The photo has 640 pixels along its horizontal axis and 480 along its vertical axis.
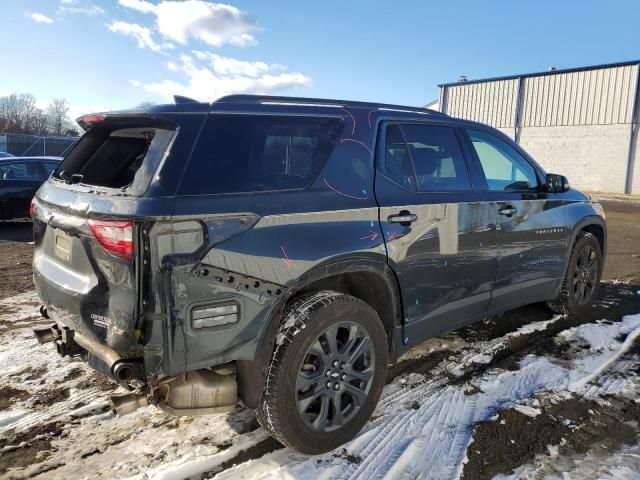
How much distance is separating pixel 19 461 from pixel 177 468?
2.84ft

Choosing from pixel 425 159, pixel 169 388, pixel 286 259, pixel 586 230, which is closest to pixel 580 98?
pixel 586 230

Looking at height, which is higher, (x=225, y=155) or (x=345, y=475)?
(x=225, y=155)

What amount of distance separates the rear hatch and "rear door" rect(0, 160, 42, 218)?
8.67 metres

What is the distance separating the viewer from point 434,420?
3287 mm

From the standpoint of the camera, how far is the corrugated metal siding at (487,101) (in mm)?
30391

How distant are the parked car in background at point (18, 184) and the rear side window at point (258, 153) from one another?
30.4 ft

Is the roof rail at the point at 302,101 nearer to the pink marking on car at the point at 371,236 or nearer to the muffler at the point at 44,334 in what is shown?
the pink marking on car at the point at 371,236

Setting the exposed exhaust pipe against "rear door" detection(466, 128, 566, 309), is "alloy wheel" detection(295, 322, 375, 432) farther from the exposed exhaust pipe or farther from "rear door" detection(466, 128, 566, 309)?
"rear door" detection(466, 128, 566, 309)

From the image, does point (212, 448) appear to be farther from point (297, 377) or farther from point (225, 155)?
point (225, 155)

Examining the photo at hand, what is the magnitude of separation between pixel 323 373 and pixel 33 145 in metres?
33.6

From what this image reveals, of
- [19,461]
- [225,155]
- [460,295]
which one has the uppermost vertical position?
[225,155]

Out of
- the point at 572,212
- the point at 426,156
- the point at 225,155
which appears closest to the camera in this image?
the point at 225,155

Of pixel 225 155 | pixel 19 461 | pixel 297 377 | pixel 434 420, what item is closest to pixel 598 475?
pixel 434 420

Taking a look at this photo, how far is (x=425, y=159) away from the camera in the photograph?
3625mm
